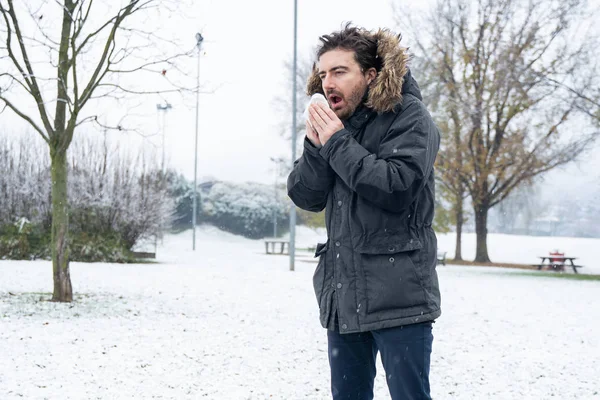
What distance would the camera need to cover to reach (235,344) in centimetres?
689

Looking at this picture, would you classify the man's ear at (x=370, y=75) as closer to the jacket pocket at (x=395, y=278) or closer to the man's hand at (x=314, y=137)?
the man's hand at (x=314, y=137)

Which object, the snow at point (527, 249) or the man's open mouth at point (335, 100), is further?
the snow at point (527, 249)

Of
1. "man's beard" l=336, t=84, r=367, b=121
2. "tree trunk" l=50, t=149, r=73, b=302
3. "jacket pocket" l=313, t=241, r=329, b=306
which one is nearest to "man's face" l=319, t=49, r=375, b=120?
"man's beard" l=336, t=84, r=367, b=121

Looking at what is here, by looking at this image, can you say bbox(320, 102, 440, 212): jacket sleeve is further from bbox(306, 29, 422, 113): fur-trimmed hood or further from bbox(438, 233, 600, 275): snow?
bbox(438, 233, 600, 275): snow

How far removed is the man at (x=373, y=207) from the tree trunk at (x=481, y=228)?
77.1ft

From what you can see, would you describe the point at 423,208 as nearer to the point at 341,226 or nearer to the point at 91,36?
the point at 341,226

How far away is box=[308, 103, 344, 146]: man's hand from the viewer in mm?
2215

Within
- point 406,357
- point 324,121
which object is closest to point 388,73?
point 324,121

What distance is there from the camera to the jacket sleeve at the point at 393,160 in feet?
6.79

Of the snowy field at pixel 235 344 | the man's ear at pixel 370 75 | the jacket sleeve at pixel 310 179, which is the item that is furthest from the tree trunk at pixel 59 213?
the man's ear at pixel 370 75

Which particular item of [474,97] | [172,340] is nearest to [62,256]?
[172,340]

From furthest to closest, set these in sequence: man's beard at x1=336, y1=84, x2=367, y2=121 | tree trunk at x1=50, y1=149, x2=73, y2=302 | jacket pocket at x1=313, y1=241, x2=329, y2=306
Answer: tree trunk at x1=50, y1=149, x2=73, y2=302 → jacket pocket at x1=313, y1=241, x2=329, y2=306 → man's beard at x1=336, y1=84, x2=367, y2=121

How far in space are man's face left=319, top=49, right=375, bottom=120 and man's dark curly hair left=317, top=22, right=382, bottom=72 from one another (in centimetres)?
2

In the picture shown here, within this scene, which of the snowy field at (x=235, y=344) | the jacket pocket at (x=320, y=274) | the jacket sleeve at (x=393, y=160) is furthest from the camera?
the snowy field at (x=235, y=344)
